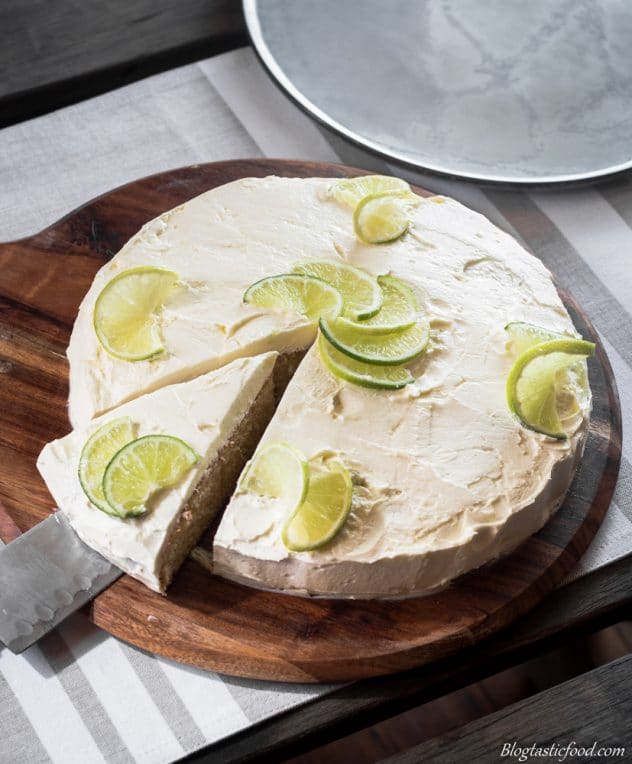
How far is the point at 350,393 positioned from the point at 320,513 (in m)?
0.50

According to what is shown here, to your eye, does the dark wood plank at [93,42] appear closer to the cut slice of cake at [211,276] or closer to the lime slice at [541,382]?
the cut slice of cake at [211,276]

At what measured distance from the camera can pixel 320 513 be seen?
297 cm

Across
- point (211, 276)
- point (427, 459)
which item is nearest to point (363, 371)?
point (427, 459)

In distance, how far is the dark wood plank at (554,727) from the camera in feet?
9.01

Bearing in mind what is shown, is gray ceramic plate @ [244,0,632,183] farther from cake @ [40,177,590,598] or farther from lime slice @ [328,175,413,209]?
cake @ [40,177,590,598]

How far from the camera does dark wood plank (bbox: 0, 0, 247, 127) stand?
462 cm

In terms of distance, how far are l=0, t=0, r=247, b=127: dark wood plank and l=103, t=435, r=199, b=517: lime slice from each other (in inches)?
88.9

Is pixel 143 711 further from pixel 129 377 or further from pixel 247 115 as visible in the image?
pixel 247 115

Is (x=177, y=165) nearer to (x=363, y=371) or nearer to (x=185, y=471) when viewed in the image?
(x=363, y=371)

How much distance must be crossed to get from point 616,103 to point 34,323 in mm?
2747

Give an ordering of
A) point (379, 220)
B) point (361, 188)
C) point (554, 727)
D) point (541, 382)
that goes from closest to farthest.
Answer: point (554, 727) → point (541, 382) → point (379, 220) → point (361, 188)

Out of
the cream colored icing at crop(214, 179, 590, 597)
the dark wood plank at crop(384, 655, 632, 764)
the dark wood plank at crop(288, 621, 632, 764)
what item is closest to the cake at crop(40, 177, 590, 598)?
the cream colored icing at crop(214, 179, 590, 597)

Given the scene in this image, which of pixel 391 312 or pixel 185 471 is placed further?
pixel 391 312

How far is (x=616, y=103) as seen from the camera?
4.50 m
